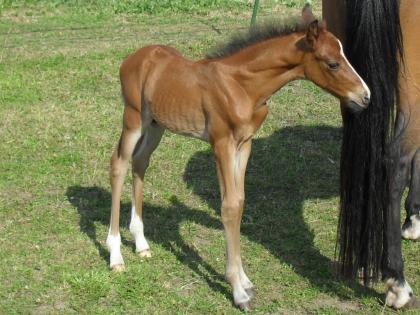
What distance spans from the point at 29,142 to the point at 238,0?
6739 millimetres

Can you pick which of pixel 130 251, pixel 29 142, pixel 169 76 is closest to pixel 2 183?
pixel 29 142

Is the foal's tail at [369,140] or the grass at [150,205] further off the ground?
the foal's tail at [369,140]

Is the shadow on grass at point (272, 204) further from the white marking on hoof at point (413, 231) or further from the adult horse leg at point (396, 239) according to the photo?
the white marking on hoof at point (413, 231)

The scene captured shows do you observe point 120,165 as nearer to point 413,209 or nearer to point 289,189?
point 289,189

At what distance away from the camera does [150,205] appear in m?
6.32

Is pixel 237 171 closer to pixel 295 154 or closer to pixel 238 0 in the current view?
pixel 295 154

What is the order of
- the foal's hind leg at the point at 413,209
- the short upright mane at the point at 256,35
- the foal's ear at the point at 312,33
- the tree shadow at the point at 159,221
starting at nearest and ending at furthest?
the foal's ear at the point at 312,33 < the short upright mane at the point at 256,35 < the tree shadow at the point at 159,221 < the foal's hind leg at the point at 413,209

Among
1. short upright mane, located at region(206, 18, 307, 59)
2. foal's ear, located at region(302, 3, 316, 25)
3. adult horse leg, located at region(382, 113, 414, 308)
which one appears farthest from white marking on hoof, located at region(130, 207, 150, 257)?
foal's ear, located at region(302, 3, 316, 25)

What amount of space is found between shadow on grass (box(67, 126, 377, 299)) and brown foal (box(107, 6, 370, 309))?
0.58 m

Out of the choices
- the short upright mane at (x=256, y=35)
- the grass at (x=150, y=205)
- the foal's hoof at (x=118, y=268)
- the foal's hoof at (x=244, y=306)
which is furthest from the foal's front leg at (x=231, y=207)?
the foal's hoof at (x=118, y=268)

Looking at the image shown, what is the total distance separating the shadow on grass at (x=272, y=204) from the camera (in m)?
5.34

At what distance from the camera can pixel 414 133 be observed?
4.61 meters

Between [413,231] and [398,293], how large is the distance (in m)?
1.21

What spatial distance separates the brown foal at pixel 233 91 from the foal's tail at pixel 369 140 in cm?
21
